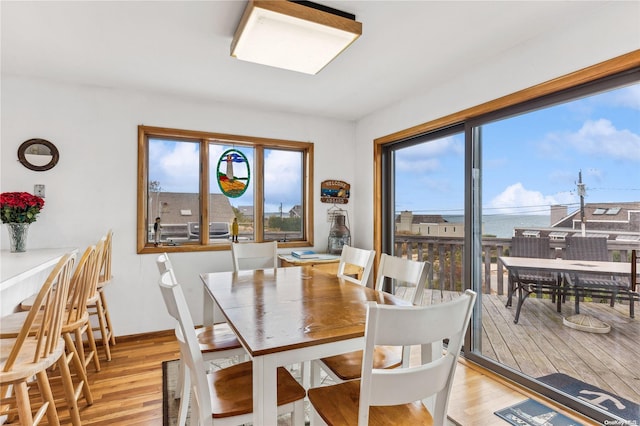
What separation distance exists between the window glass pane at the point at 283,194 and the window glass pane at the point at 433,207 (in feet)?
3.86

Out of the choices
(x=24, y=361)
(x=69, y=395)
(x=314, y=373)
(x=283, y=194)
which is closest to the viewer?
(x=24, y=361)

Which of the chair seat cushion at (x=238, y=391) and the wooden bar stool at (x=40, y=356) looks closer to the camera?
the chair seat cushion at (x=238, y=391)

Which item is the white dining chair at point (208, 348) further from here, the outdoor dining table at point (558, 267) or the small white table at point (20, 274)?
the outdoor dining table at point (558, 267)

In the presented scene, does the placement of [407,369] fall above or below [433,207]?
below

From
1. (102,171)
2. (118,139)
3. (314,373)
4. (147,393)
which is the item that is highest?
(118,139)

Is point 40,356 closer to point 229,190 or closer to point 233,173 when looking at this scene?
point 229,190

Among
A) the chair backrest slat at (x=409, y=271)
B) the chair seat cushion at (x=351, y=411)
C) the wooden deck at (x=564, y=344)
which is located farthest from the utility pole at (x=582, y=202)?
the chair seat cushion at (x=351, y=411)

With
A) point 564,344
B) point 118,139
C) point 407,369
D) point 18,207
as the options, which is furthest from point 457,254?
point 18,207

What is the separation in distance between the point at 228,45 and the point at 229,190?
1740 mm

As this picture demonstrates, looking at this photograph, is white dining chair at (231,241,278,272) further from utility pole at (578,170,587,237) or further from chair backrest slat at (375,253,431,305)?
utility pole at (578,170,587,237)

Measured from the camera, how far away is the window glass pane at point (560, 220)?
75.4 inches

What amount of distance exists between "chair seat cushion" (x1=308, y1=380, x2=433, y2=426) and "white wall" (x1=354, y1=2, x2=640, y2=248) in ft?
6.91

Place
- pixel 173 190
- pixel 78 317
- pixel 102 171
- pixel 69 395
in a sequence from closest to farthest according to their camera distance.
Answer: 1. pixel 69 395
2. pixel 78 317
3. pixel 102 171
4. pixel 173 190

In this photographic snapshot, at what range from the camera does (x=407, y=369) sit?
3.35ft
